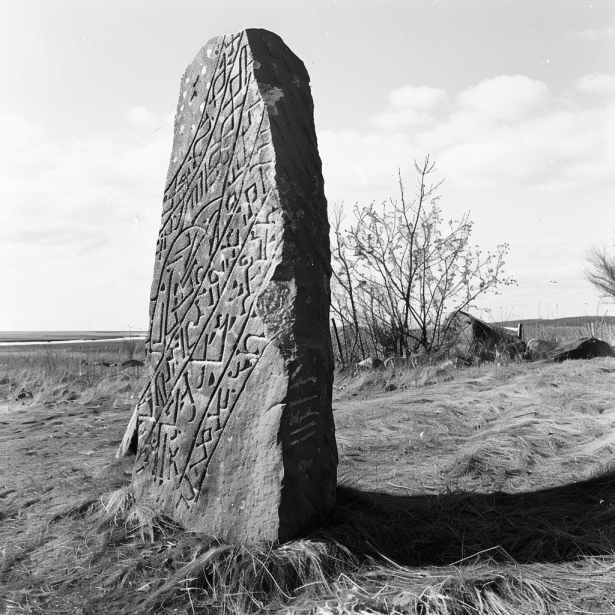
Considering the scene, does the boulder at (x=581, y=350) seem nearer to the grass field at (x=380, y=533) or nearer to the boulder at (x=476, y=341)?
the boulder at (x=476, y=341)

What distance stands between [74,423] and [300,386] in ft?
15.2

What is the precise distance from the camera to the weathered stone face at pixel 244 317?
2.95 m

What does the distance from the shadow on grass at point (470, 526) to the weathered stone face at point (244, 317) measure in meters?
0.25

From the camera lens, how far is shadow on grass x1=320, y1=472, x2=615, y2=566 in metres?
3.08

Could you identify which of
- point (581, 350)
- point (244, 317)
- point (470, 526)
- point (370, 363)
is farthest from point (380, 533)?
point (581, 350)

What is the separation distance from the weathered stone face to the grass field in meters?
0.21

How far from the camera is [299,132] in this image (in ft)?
10.5

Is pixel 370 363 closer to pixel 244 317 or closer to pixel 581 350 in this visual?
pixel 581 350

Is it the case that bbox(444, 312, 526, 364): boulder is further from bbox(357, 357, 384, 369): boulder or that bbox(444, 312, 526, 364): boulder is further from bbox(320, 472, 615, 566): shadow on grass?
bbox(320, 472, 615, 566): shadow on grass

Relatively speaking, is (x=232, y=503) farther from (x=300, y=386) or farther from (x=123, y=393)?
(x=123, y=393)

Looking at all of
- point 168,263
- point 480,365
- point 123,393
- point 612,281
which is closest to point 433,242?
point 480,365

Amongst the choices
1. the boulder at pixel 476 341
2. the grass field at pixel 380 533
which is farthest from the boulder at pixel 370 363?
the grass field at pixel 380 533

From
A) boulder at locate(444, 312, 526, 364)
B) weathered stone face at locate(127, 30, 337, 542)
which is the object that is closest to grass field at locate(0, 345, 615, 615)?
weathered stone face at locate(127, 30, 337, 542)

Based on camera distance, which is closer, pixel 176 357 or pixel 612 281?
pixel 176 357
